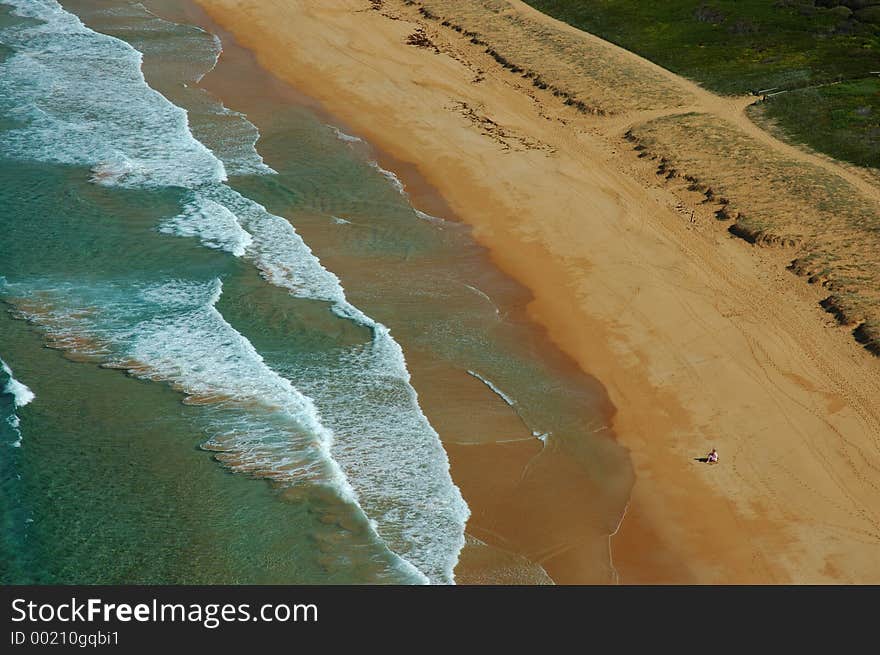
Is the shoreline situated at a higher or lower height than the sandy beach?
lower

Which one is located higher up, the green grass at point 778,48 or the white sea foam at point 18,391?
the green grass at point 778,48

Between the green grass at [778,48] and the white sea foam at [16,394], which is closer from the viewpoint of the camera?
the white sea foam at [16,394]

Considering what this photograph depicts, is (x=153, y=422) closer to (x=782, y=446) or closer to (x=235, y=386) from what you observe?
(x=235, y=386)

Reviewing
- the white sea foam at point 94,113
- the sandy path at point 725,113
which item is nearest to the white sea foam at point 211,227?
the white sea foam at point 94,113

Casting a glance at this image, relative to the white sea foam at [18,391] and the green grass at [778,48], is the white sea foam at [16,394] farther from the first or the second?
the green grass at [778,48]

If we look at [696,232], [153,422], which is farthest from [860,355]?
[153,422]

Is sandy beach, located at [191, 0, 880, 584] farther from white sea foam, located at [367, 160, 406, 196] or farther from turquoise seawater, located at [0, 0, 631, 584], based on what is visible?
turquoise seawater, located at [0, 0, 631, 584]

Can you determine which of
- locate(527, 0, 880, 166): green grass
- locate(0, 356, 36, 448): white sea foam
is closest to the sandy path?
locate(527, 0, 880, 166): green grass
